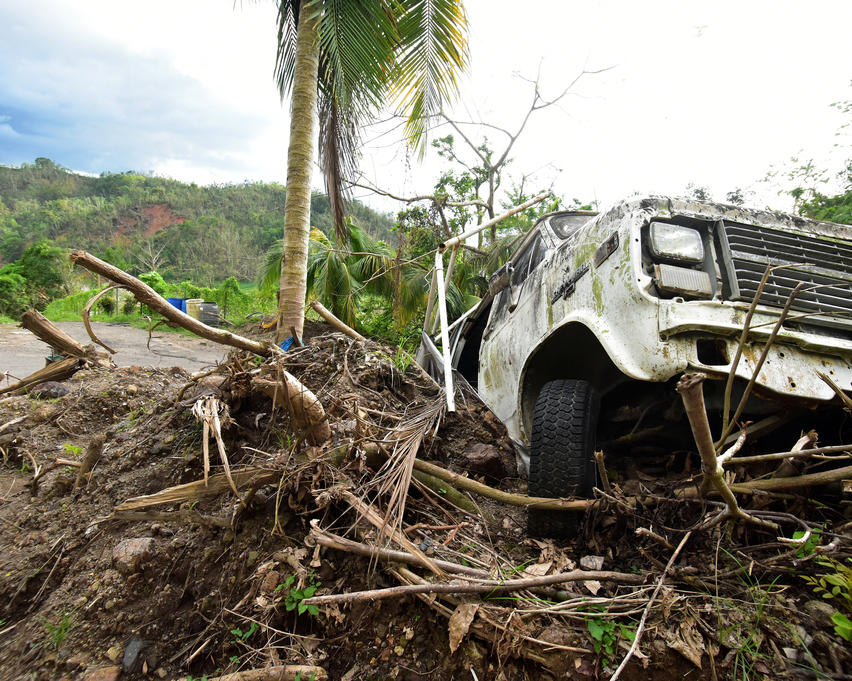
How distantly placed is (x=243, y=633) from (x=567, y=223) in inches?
119

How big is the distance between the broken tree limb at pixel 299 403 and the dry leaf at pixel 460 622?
982mm

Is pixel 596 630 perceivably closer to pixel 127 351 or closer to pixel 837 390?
pixel 837 390

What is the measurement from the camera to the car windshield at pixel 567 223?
3.02 metres

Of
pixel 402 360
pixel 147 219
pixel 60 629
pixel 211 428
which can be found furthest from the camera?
pixel 147 219

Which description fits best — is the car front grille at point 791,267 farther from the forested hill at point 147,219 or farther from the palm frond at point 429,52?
the forested hill at point 147,219

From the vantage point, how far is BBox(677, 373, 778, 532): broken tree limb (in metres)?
1.08

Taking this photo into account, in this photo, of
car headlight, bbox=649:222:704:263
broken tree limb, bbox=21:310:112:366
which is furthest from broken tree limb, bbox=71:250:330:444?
broken tree limb, bbox=21:310:112:366

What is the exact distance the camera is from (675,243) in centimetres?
170

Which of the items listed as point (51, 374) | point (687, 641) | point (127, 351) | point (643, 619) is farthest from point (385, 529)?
point (127, 351)

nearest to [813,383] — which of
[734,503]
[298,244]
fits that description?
[734,503]

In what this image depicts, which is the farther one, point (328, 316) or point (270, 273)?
point (270, 273)

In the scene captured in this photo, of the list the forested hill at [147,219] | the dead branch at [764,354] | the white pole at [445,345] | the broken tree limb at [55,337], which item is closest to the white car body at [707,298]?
the dead branch at [764,354]

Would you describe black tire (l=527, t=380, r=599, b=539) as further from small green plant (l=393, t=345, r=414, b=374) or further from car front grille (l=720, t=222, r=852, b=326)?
small green plant (l=393, t=345, r=414, b=374)

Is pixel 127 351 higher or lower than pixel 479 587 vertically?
lower
